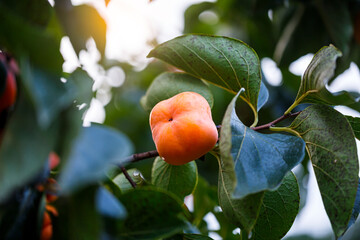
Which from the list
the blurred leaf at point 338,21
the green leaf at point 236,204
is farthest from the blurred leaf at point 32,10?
the blurred leaf at point 338,21

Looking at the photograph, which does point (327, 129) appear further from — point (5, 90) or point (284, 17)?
point (284, 17)

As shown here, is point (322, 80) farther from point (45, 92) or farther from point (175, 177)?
point (45, 92)

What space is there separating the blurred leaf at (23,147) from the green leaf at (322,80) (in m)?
0.47

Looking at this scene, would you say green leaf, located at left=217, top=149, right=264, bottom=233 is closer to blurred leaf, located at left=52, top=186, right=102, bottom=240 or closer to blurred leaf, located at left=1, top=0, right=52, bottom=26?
blurred leaf, located at left=52, top=186, right=102, bottom=240

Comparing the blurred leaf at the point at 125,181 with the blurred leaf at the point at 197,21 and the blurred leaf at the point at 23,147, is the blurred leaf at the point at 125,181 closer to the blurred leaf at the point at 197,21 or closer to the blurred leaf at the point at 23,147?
the blurred leaf at the point at 23,147

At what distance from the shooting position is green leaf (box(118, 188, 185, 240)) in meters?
0.56

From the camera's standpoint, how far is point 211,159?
5.23ft

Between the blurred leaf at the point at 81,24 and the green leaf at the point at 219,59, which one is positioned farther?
the green leaf at the point at 219,59

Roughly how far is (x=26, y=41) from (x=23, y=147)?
0.41 ft

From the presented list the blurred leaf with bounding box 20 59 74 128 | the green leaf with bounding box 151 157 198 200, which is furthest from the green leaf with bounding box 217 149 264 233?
the blurred leaf with bounding box 20 59 74 128

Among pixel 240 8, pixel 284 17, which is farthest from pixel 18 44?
pixel 240 8

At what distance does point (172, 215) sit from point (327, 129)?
339 mm

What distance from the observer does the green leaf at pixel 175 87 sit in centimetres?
86

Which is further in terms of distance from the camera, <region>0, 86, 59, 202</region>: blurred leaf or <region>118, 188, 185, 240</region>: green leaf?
<region>118, 188, 185, 240</region>: green leaf
